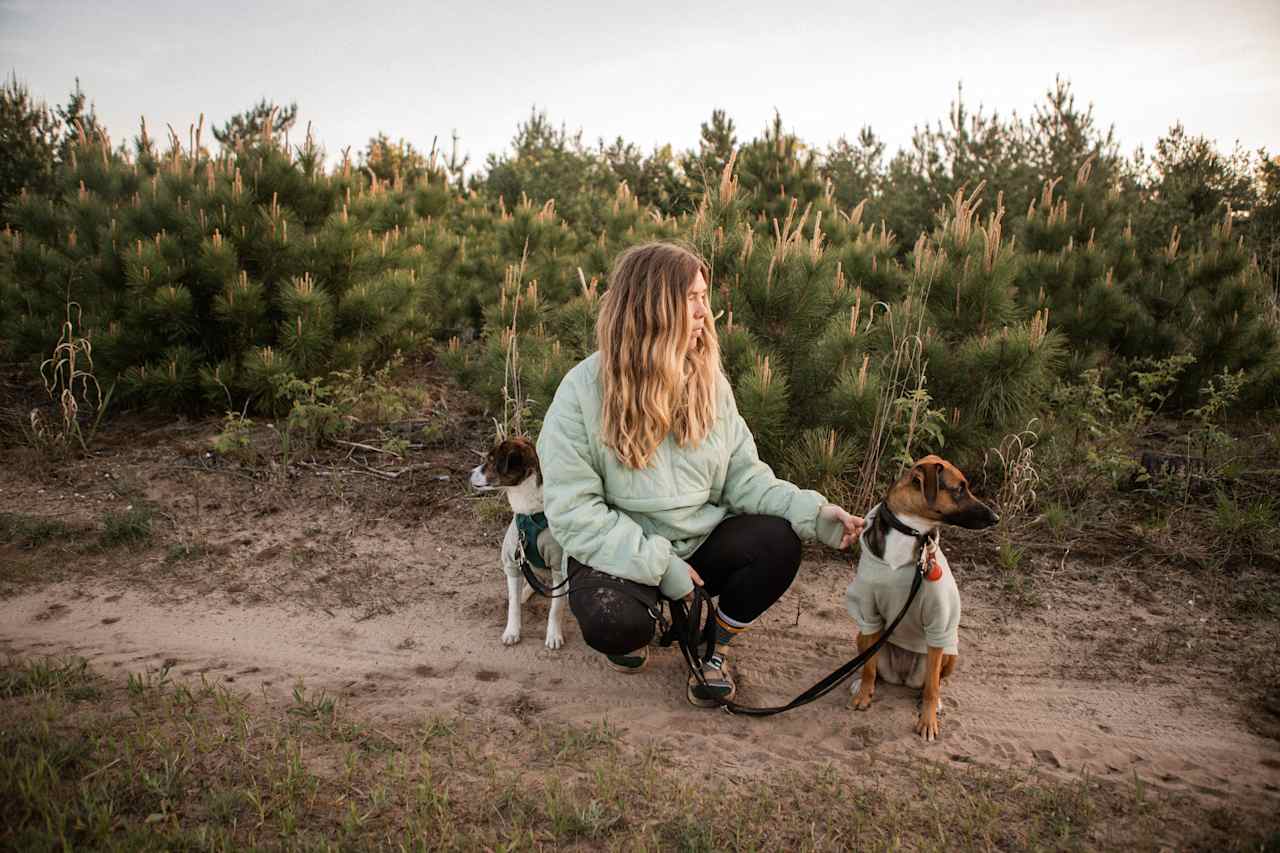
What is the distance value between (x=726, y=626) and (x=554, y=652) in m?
0.81

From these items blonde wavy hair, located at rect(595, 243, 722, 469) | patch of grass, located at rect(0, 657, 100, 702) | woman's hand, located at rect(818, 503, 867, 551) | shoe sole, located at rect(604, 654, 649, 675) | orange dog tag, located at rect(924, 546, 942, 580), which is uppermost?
blonde wavy hair, located at rect(595, 243, 722, 469)

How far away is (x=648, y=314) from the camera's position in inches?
108

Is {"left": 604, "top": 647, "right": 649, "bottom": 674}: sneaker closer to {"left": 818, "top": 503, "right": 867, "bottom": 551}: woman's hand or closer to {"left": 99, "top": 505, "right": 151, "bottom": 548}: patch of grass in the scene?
{"left": 818, "top": 503, "right": 867, "bottom": 551}: woman's hand

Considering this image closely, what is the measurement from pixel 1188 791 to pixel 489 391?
4377 millimetres

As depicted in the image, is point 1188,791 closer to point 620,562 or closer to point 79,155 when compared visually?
point 620,562

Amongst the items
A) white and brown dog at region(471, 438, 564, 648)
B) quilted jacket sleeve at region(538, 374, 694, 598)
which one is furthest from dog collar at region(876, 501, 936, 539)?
white and brown dog at region(471, 438, 564, 648)

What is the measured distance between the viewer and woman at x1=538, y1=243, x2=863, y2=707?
108 inches

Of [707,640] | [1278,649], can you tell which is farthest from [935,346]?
[707,640]

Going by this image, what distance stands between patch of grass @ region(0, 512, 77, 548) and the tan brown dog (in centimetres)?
446

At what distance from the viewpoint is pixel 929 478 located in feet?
8.30

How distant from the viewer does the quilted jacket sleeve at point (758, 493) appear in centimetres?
290

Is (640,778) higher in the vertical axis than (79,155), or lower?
lower

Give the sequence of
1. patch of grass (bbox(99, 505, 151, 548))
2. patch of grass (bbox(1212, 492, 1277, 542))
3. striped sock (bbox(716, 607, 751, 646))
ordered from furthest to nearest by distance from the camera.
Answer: patch of grass (bbox(99, 505, 151, 548))
patch of grass (bbox(1212, 492, 1277, 542))
striped sock (bbox(716, 607, 751, 646))

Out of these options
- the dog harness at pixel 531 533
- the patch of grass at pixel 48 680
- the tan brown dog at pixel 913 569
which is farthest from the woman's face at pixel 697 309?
the patch of grass at pixel 48 680
